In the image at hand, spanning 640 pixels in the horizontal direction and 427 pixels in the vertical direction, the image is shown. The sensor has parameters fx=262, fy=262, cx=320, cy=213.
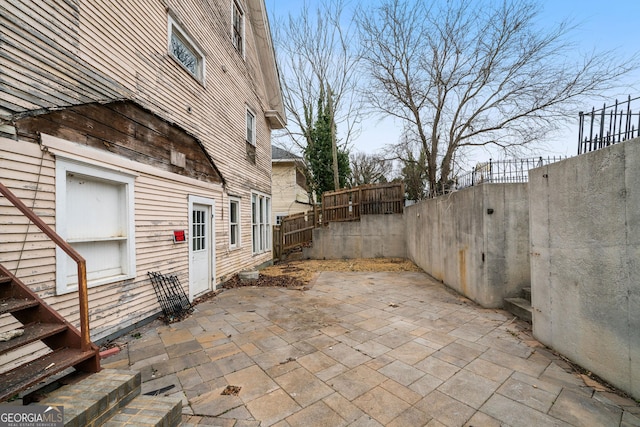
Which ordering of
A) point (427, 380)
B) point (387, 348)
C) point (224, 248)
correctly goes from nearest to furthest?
1. point (427, 380)
2. point (387, 348)
3. point (224, 248)

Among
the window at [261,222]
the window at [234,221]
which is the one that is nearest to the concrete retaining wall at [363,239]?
the window at [261,222]

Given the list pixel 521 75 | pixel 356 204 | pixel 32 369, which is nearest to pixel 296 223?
pixel 356 204

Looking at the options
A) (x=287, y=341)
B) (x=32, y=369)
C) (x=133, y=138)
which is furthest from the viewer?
(x=133, y=138)

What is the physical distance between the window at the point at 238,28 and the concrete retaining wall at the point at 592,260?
28.7 ft

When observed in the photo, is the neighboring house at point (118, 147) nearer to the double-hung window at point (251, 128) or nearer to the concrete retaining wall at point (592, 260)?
the double-hung window at point (251, 128)

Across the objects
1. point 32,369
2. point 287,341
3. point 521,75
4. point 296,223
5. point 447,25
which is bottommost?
point 287,341

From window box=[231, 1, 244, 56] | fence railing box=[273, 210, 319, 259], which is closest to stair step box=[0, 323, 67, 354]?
window box=[231, 1, 244, 56]

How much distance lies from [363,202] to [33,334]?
32.2 feet

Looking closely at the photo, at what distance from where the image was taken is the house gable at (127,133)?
3.03m

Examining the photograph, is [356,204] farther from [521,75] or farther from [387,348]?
[521,75]

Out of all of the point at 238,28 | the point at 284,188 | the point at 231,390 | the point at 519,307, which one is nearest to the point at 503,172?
the point at 519,307

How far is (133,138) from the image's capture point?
414 centimetres

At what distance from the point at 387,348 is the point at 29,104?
16.2ft

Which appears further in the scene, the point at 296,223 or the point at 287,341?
the point at 296,223
